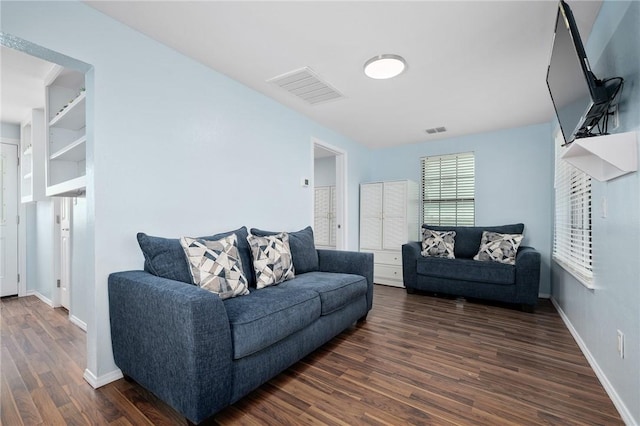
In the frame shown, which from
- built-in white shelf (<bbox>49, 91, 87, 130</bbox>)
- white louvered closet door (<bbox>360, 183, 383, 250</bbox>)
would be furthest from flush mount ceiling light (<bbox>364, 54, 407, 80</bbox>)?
white louvered closet door (<bbox>360, 183, 383, 250</bbox>)

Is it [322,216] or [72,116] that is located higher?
[72,116]

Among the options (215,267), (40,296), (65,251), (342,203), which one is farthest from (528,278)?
(40,296)

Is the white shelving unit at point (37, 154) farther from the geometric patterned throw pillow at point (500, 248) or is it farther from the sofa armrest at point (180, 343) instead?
the geometric patterned throw pillow at point (500, 248)

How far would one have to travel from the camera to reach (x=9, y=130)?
3.75 metres

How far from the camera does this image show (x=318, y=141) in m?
3.86

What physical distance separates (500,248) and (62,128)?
495cm

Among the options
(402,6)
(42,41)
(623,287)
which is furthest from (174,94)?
(623,287)

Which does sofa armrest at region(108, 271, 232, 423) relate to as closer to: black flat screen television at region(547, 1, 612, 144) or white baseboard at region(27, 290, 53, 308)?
black flat screen television at region(547, 1, 612, 144)

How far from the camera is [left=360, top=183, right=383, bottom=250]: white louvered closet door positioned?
4586 mm

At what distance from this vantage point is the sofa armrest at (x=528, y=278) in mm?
3133

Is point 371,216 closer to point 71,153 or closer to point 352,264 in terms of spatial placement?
point 352,264

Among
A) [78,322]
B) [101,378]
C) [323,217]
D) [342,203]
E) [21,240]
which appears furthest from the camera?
[323,217]

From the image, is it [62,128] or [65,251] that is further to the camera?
[65,251]

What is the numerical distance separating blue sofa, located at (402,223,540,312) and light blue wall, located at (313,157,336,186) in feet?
7.78
